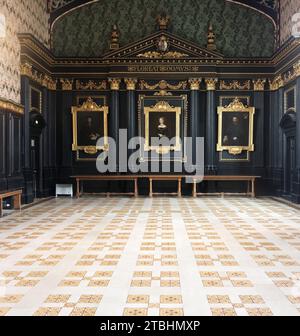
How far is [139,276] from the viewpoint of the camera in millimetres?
5957

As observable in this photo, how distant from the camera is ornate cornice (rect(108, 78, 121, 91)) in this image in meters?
17.4

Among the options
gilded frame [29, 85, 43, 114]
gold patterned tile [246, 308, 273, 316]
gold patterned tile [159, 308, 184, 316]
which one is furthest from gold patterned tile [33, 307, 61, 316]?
gilded frame [29, 85, 43, 114]

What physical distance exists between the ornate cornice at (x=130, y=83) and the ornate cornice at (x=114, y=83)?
29 centimetres

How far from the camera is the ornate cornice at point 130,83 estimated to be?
17375mm

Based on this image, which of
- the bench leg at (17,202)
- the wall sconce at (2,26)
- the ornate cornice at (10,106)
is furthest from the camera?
the bench leg at (17,202)

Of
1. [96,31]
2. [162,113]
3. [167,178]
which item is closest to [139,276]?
[167,178]

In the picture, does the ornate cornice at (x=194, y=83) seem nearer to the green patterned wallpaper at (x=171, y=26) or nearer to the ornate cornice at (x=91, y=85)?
the green patterned wallpaper at (x=171, y=26)

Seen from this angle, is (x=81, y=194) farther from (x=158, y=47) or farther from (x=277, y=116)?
(x=277, y=116)

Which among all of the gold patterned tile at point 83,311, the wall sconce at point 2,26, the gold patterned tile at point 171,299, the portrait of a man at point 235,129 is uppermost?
the wall sconce at point 2,26

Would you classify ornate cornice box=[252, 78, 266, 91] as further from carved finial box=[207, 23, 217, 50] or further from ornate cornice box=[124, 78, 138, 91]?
ornate cornice box=[124, 78, 138, 91]

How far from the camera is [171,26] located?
1770 centimetres

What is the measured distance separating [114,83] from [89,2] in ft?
11.3


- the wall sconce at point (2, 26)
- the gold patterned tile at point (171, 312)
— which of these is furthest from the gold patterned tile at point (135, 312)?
the wall sconce at point (2, 26)

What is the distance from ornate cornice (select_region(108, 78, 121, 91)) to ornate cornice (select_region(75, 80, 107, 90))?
0.37m
